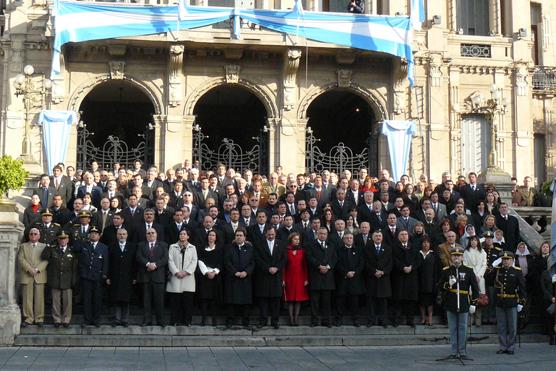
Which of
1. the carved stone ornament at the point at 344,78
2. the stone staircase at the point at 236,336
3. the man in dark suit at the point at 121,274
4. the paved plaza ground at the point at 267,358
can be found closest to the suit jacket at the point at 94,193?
the man in dark suit at the point at 121,274

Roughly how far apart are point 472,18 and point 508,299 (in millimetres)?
17244

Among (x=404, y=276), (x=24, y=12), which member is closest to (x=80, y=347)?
(x=404, y=276)

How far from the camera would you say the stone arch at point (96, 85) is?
25.3 metres

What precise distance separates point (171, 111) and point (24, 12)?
5184 mm

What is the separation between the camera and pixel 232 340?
1491 centimetres

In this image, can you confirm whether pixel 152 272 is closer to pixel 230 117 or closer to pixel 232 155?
pixel 232 155

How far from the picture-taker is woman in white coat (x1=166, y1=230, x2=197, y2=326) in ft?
49.7

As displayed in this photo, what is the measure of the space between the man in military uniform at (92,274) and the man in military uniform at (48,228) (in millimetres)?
715

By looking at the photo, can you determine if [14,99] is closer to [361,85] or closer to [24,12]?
[24,12]

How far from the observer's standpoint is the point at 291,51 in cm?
2542

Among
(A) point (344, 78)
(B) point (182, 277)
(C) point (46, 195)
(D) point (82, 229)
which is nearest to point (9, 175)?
(C) point (46, 195)

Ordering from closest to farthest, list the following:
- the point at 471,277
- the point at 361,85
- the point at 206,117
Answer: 1. the point at 471,277
2. the point at 361,85
3. the point at 206,117

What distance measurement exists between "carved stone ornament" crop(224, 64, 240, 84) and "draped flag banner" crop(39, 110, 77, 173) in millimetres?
4689

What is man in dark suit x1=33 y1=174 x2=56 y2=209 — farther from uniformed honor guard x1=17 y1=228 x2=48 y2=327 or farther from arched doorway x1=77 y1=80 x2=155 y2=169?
arched doorway x1=77 y1=80 x2=155 y2=169
